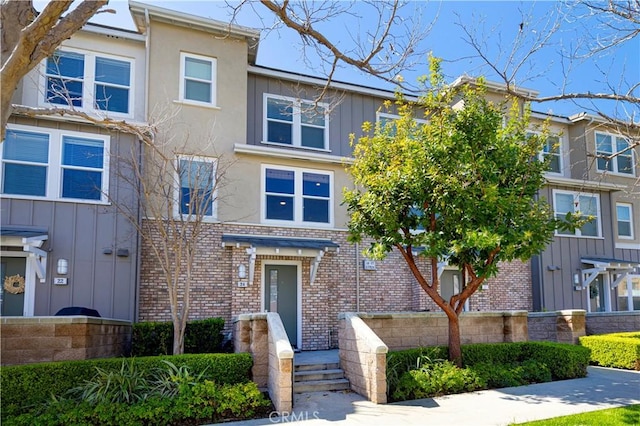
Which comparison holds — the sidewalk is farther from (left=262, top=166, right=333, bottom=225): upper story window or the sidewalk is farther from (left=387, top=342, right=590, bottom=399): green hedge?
(left=262, top=166, right=333, bottom=225): upper story window

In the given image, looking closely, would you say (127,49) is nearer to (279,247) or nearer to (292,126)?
(292,126)

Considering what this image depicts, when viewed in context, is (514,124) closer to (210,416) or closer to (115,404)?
(210,416)

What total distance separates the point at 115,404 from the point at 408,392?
470cm

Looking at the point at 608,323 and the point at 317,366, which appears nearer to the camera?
the point at 317,366

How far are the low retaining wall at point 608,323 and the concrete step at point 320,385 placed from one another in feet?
31.0

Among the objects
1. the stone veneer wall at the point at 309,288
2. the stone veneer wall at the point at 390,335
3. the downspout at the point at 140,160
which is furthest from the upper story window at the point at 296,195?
the stone veneer wall at the point at 390,335

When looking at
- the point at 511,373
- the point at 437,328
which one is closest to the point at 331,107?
the point at 437,328

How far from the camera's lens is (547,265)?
1606cm

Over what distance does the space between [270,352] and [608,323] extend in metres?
11.5

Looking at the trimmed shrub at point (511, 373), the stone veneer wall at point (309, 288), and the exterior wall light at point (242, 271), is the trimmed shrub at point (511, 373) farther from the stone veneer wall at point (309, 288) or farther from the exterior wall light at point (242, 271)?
the exterior wall light at point (242, 271)

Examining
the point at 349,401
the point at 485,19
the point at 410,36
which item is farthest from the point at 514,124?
the point at 349,401

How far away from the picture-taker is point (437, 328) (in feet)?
33.6

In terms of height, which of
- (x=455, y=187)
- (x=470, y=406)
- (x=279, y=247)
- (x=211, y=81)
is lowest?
(x=470, y=406)

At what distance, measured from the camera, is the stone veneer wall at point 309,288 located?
11453mm
